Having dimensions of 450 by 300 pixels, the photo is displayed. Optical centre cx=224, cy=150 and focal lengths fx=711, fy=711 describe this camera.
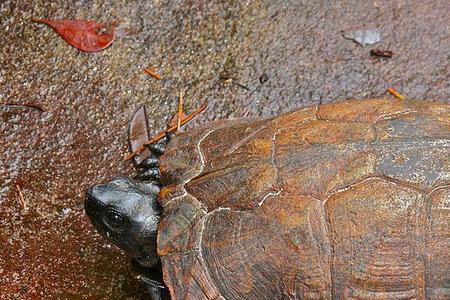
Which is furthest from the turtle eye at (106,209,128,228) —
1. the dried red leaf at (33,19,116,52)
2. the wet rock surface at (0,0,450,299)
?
the dried red leaf at (33,19,116,52)

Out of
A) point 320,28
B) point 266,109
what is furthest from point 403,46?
point 266,109

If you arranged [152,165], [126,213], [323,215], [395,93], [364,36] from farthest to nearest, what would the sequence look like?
[364,36]
[395,93]
[152,165]
[126,213]
[323,215]

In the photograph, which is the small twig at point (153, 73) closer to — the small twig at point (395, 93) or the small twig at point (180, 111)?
the small twig at point (180, 111)

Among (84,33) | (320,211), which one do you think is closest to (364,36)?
(84,33)

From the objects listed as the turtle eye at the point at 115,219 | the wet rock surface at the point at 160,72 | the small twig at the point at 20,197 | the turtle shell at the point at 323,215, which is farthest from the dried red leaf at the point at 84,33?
the turtle shell at the point at 323,215

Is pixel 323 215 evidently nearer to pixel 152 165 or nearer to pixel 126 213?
pixel 126 213
